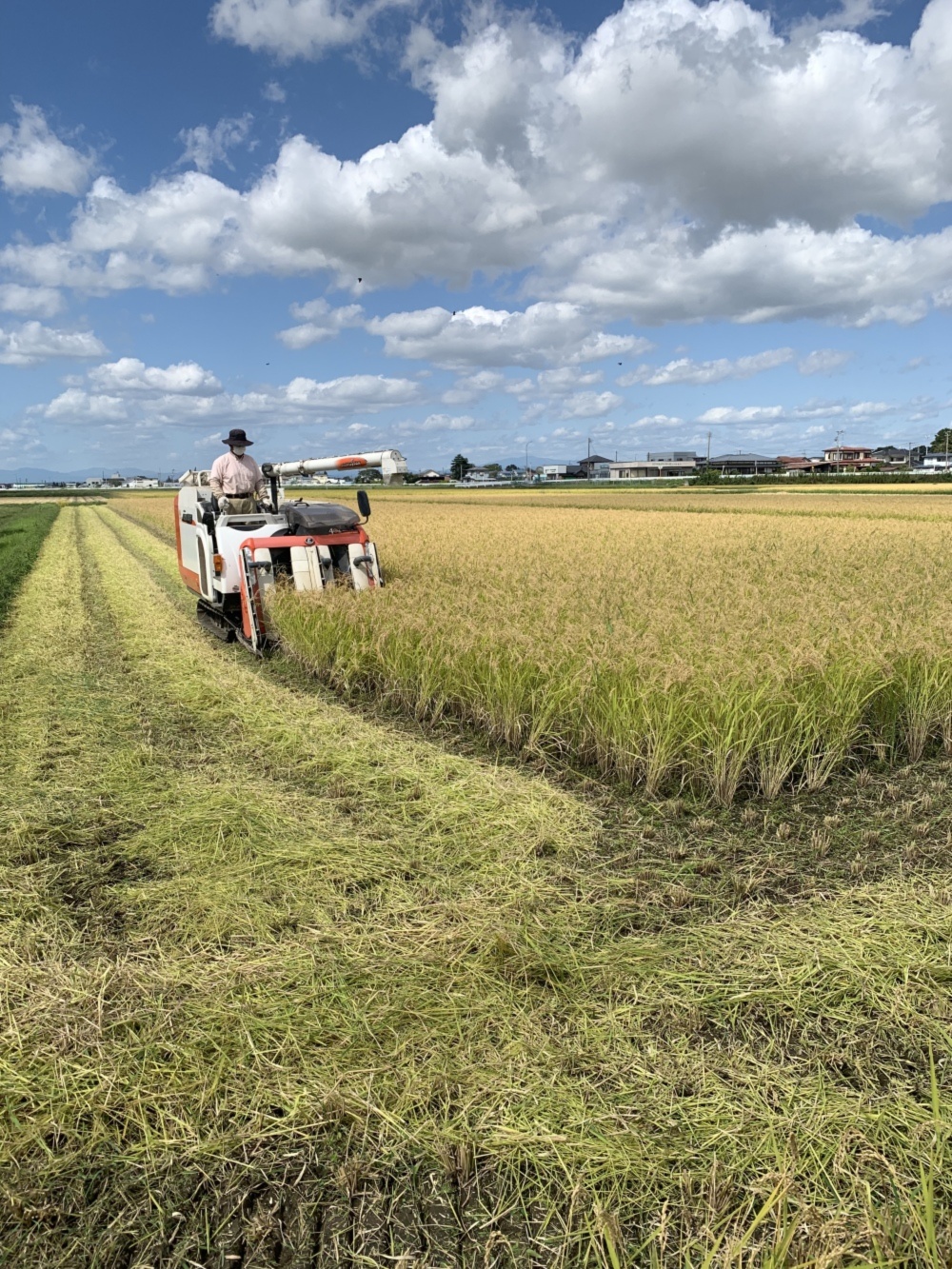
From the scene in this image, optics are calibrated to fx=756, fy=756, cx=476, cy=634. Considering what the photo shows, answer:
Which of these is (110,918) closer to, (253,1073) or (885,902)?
(253,1073)

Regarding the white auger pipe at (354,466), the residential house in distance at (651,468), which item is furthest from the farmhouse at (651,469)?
the white auger pipe at (354,466)

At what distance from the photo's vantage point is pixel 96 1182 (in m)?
2.12

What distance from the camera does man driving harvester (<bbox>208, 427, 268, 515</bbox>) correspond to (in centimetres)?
952

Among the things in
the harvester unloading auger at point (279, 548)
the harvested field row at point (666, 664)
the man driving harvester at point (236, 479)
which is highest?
the man driving harvester at point (236, 479)

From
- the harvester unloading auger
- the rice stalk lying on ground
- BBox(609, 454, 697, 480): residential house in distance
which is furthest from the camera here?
BBox(609, 454, 697, 480): residential house in distance

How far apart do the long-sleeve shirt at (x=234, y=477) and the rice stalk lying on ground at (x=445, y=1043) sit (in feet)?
18.7

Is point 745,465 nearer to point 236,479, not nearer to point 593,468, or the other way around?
point 593,468

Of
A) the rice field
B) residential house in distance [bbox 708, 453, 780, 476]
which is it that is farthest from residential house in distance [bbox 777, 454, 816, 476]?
the rice field

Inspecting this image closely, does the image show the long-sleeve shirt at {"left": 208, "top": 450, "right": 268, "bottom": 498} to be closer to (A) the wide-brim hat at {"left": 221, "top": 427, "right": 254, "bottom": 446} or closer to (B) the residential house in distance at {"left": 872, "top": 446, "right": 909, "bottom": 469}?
(A) the wide-brim hat at {"left": 221, "top": 427, "right": 254, "bottom": 446}

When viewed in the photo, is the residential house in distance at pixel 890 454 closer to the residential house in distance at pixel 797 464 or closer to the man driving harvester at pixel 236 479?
the residential house in distance at pixel 797 464

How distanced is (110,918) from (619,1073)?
232 centimetres

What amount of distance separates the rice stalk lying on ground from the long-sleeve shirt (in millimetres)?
5686

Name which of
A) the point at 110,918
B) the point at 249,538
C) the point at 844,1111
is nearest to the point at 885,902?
the point at 844,1111

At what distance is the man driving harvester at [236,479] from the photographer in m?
9.52
